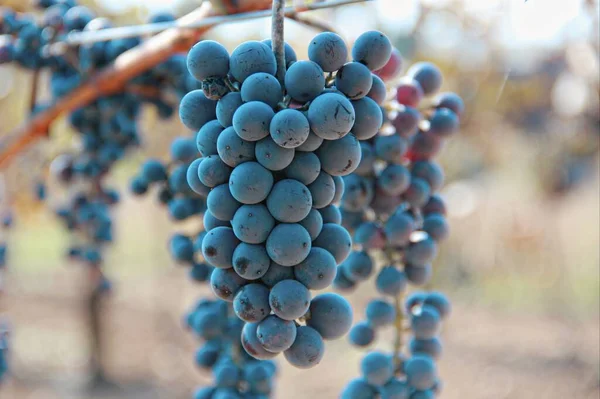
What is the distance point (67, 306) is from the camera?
6543mm

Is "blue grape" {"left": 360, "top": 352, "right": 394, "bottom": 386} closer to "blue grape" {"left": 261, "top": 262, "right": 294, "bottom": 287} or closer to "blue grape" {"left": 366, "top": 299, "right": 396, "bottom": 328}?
"blue grape" {"left": 366, "top": 299, "right": 396, "bottom": 328}

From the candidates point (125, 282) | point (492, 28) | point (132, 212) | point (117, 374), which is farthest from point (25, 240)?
point (492, 28)

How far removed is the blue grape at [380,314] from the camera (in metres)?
1.04

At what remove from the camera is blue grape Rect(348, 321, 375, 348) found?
3.50 ft

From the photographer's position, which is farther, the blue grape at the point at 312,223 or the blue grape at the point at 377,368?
the blue grape at the point at 377,368

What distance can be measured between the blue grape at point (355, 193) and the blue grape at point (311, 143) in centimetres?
28

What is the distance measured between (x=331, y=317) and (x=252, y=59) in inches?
12.1

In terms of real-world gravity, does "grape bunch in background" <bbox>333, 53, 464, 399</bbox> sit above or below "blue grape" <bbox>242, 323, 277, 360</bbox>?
above

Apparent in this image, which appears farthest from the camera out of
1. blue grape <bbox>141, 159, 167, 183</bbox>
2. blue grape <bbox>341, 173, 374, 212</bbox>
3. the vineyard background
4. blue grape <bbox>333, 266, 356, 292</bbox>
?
the vineyard background

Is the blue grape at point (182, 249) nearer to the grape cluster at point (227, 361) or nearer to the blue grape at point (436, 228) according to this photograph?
the grape cluster at point (227, 361)

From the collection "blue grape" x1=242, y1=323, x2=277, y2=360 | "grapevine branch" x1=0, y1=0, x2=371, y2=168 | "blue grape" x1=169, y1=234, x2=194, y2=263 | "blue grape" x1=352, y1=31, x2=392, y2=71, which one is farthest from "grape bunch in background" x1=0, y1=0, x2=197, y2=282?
"blue grape" x1=242, y1=323, x2=277, y2=360

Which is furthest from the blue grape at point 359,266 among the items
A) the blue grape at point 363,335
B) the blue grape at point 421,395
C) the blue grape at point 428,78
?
the blue grape at point 428,78

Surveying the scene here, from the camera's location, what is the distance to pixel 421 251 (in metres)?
1.00

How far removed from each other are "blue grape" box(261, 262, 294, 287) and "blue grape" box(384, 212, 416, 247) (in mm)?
349
